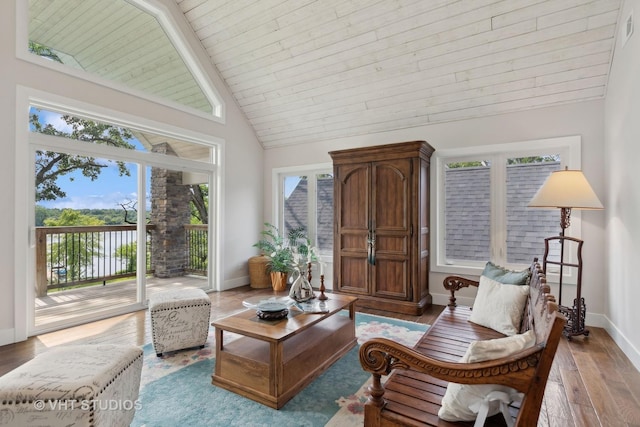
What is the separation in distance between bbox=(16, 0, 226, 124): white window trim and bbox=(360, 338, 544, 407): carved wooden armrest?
418 cm

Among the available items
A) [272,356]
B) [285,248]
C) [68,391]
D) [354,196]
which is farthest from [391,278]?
[68,391]

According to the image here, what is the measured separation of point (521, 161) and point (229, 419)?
13.8 ft

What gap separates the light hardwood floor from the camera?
2035 millimetres

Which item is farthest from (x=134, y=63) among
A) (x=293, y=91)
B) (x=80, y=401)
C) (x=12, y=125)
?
(x=80, y=401)

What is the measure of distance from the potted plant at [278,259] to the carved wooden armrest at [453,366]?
156 inches

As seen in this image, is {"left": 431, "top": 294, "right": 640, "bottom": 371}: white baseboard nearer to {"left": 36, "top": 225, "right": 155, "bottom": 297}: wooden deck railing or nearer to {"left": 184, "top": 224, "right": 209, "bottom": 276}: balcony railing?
{"left": 184, "top": 224, "right": 209, "bottom": 276}: balcony railing

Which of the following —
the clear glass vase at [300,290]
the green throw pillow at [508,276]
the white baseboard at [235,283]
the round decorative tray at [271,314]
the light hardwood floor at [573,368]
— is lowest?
the light hardwood floor at [573,368]

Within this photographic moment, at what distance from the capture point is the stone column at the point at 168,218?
14.8 feet

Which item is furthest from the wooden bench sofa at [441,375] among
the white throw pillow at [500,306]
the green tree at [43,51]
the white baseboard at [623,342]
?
the green tree at [43,51]

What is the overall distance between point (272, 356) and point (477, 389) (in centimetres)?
127

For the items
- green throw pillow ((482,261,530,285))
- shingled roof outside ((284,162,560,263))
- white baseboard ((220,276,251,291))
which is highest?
shingled roof outside ((284,162,560,263))

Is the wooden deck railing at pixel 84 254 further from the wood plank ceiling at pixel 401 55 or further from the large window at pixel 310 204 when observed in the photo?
the wood plank ceiling at pixel 401 55

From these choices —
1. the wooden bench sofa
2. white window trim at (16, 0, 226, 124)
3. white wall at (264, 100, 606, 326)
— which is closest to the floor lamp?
white wall at (264, 100, 606, 326)

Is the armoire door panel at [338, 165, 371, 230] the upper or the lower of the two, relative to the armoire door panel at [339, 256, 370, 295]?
upper
